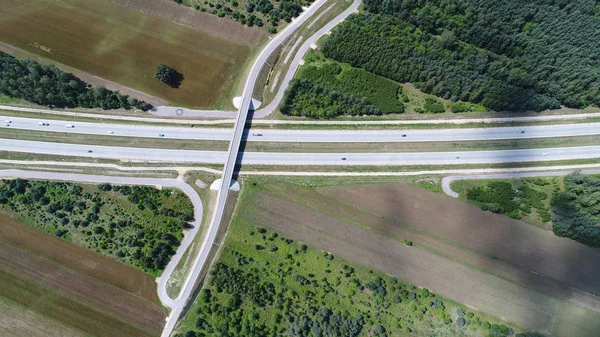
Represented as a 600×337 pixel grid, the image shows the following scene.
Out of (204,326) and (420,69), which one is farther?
(420,69)

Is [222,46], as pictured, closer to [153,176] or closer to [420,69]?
[153,176]

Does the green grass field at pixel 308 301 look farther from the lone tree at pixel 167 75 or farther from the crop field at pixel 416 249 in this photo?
the lone tree at pixel 167 75

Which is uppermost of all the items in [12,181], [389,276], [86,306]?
[389,276]

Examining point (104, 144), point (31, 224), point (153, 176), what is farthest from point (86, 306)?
point (104, 144)

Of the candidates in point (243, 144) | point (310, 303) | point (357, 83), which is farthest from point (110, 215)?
point (357, 83)

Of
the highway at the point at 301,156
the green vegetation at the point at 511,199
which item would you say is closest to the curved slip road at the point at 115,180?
the highway at the point at 301,156
